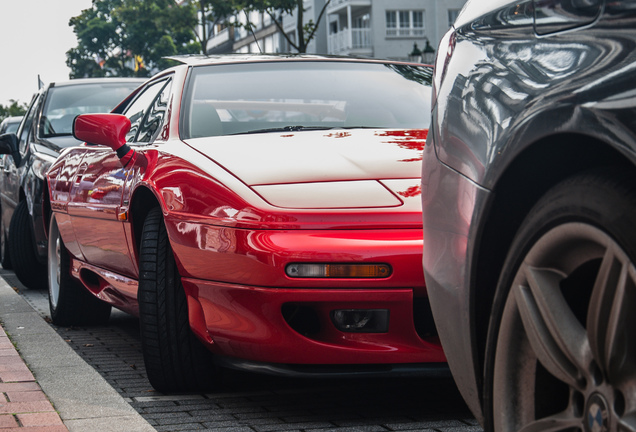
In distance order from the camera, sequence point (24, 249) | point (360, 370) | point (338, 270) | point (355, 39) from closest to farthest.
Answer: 1. point (338, 270)
2. point (360, 370)
3. point (24, 249)
4. point (355, 39)

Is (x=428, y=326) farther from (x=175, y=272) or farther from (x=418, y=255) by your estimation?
(x=175, y=272)

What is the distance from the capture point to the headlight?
823 cm

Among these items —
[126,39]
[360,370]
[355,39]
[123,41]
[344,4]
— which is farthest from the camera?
[123,41]

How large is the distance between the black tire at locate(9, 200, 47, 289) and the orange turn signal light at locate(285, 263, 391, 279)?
5.52m

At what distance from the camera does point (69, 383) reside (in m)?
4.66

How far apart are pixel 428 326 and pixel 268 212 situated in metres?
0.71

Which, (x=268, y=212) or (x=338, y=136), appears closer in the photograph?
(x=268, y=212)

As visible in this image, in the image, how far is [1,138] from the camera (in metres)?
9.71

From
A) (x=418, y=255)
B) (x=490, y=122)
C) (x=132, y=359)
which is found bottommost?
(x=132, y=359)

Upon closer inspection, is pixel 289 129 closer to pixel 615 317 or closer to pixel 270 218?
pixel 270 218

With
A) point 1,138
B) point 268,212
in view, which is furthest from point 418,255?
point 1,138

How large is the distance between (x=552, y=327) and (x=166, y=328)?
2.42 meters

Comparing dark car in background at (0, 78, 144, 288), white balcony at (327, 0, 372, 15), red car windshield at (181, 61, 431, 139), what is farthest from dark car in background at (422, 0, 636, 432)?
white balcony at (327, 0, 372, 15)

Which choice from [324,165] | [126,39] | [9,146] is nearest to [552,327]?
[324,165]
